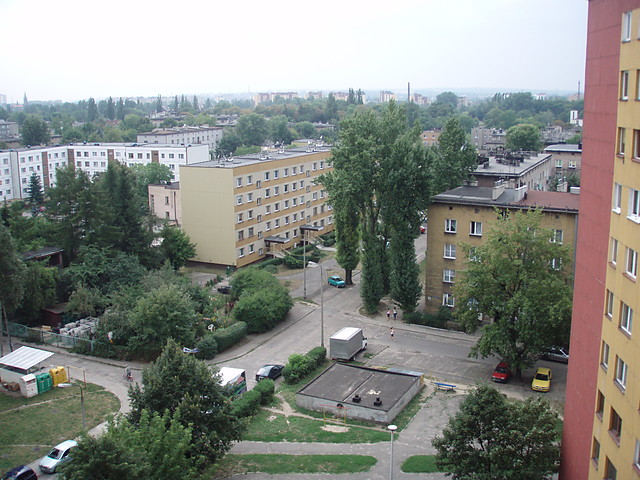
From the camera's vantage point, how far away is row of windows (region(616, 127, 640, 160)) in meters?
16.9

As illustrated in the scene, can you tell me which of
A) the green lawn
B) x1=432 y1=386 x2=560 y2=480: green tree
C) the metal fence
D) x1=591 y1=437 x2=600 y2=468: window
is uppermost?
x1=591 y1=437 x2=600 y2=468: window

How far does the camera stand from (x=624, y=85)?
57.7ft

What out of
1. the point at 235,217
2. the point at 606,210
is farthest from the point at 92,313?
the point at 606,210

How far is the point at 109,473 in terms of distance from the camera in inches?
807

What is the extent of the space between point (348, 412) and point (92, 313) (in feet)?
73.7

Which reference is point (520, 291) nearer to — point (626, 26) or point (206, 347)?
point (206, 347)

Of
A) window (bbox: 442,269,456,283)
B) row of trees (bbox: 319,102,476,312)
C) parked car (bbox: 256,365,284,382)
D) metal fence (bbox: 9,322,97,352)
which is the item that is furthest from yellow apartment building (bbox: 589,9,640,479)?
metal fence (bbox: 9,322,97,352)

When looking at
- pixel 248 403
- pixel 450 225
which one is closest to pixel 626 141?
pixel 248 403

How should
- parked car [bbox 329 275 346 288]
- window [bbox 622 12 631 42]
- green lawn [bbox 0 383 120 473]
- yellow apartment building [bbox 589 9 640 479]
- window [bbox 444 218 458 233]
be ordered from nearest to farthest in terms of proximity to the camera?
yellow apartment building [bbox 589 9 640 479], window [bbox 622 12 631 42], green lawn [bbox 0 383 120 473], window [bbox 444 218 458 233], parked car [bbox 329 275 346 288]

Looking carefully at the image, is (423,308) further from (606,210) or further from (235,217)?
(606,210)

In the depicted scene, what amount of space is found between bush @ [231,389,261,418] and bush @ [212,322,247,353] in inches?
350

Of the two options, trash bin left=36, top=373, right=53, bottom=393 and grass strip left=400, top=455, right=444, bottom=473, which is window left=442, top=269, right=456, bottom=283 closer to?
grass strip left=400, top=455, right=444, bottom=473

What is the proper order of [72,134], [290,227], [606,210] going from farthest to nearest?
[72,134] → [290,227] → [606,210]

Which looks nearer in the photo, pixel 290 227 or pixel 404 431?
pixel 404 431
